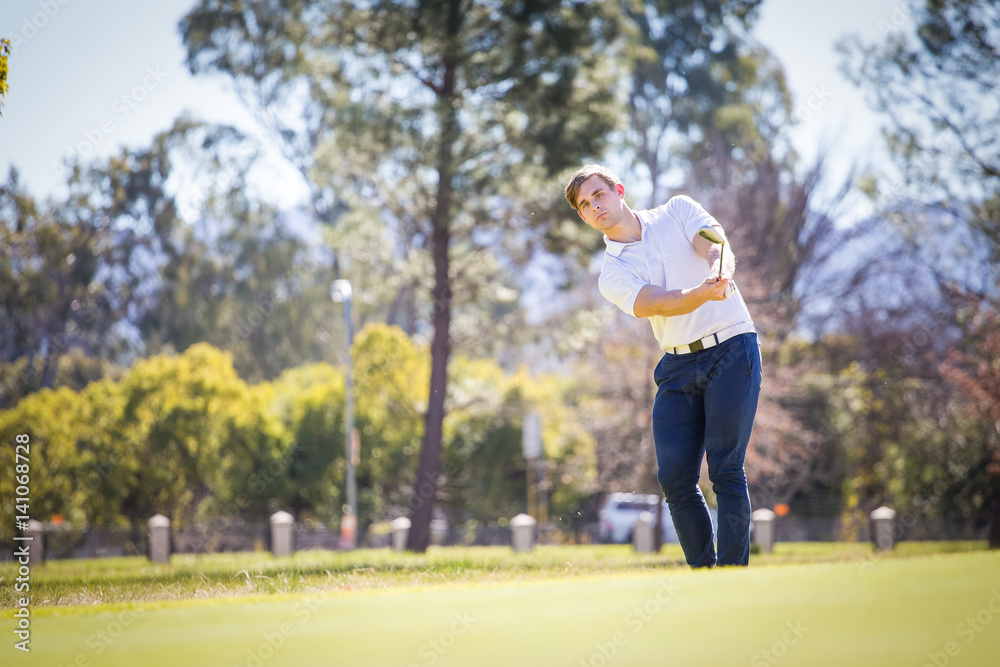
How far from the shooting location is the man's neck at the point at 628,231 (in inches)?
161

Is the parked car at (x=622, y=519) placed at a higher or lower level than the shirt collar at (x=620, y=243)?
lower

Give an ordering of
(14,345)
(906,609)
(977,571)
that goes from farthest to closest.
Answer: (14,345), (977,571), (906,609)

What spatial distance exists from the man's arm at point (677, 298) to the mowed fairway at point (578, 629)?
1465 mm

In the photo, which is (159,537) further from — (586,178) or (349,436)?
(586,178)

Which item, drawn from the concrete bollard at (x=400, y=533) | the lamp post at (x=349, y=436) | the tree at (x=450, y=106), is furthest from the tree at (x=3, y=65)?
the lamp post at (x=349, y=436)

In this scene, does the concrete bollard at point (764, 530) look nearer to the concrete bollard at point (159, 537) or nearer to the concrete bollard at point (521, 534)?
the concrete bollard at point (521, 534)

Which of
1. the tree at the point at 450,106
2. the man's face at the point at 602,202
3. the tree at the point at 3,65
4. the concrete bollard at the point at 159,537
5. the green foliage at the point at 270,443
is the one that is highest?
the tree at the point at 450,106

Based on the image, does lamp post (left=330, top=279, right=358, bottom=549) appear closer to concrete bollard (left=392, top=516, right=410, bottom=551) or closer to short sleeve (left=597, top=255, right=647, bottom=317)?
concrete bollard (left=392, top=516, right=410, bottom=551)

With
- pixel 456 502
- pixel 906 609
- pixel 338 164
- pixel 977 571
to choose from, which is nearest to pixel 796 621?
pixel 906 609

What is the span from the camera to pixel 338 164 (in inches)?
660

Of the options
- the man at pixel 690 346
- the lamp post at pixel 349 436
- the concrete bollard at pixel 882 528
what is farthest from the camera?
the lamp post at pixel 349 436

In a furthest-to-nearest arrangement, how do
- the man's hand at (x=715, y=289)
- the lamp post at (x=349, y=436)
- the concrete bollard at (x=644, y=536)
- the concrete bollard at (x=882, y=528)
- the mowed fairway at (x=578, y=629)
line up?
the lamp post at (x=349, y=436)
the concrete bollard at (x=882, y=528)
the concrete bollard at (x=644, y=536)
the man's hand at (x=715, y=289)
the mowed fairway at (x=578, y=629)

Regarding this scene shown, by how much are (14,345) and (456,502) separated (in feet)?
51.0

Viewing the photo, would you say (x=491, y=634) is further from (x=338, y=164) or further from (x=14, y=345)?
(x=14, y=345)
